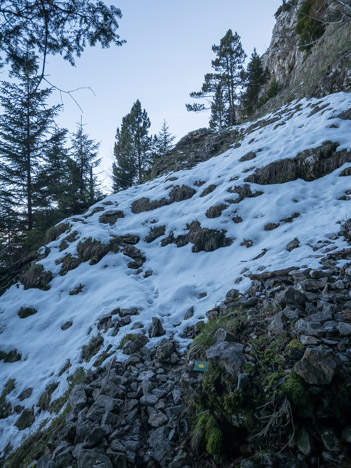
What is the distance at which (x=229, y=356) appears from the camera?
314 cm

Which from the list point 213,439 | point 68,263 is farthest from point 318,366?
point 68,263

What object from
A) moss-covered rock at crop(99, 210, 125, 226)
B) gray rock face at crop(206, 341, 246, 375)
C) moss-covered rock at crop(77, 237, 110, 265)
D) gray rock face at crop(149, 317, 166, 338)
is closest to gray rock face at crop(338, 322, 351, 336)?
gray rock face at crop(206, 341, 246, 375)

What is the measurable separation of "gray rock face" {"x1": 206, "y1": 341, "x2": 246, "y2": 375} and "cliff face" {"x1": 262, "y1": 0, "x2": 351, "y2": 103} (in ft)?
15.4

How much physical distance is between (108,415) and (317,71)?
2052 centimetres

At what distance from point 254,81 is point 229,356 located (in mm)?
32446

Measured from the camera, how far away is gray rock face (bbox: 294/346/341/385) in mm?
2486

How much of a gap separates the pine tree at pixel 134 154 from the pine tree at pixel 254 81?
12130 millimetres

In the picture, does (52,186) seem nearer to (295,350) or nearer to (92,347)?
(92,347)

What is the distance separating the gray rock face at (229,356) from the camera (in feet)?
9.88

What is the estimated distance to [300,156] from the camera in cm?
988

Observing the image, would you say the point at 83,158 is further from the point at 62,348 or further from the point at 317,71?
the point at 62,348

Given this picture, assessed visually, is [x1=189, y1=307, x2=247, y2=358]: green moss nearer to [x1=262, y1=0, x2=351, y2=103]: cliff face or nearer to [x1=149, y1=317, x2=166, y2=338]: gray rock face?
[x1=149, y1=317, x2=166, y2=338]: gray rock face

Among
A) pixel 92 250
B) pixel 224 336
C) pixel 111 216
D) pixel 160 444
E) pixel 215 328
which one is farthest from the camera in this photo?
pixel 111 216

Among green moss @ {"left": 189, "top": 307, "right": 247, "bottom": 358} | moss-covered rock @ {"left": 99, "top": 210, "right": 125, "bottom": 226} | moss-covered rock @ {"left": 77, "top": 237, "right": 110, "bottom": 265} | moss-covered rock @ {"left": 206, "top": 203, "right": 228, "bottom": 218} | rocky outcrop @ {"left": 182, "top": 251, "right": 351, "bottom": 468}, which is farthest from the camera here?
moss-covered rock @ {"left": 99, "top": 210, "right": 125, "bottom": 226}
